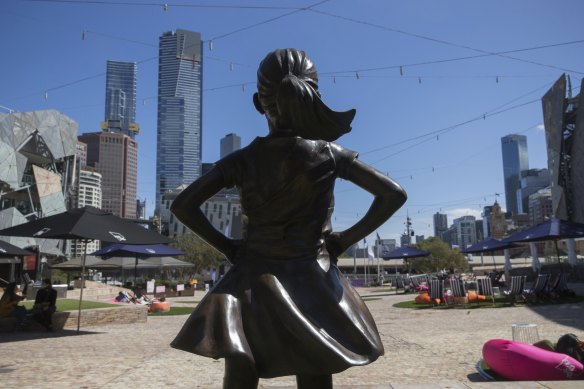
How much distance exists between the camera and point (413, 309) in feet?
53.7

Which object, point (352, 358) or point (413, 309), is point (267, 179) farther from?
point (413, 309)

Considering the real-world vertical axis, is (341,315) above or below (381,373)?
above

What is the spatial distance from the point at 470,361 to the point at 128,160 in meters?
160

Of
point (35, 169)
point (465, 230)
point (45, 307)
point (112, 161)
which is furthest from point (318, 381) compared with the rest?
point (465, 230)

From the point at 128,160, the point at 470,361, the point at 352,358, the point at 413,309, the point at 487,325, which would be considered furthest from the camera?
the point at 128,160

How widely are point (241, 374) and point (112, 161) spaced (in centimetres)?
16015

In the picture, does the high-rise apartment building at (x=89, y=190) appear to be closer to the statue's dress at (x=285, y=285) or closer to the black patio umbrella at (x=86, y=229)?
the black patio umbrella at (x=86, y=229)

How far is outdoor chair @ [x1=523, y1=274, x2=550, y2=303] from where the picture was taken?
52.6 feet

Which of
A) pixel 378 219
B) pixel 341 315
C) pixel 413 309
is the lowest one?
pixel 413 309

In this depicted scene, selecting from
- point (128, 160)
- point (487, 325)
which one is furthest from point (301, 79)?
point (128, 160)

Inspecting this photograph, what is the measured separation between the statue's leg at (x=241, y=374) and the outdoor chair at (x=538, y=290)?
1664cm

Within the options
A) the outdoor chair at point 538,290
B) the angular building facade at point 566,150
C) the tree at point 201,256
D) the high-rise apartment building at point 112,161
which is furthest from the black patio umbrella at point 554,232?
the high-rise apartment building at point 112,161

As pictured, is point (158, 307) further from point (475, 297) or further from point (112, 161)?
point (112, 161)

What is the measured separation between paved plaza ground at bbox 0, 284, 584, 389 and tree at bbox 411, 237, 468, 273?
1672 inches
